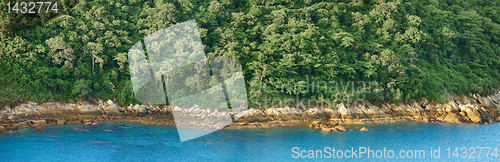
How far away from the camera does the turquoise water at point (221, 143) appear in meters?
19.1

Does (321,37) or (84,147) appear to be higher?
(321,37)

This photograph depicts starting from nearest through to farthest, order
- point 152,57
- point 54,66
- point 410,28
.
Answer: point 54,66, point 152,57, point 410,28

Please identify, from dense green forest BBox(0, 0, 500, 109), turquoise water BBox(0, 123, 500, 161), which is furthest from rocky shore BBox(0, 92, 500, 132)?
turquoise water BBox(0, 123, 500, 161)

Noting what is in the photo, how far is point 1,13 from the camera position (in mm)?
27328

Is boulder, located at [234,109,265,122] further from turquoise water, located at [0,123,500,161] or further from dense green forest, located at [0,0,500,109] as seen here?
turquoise water, located at [0,123,500,161]

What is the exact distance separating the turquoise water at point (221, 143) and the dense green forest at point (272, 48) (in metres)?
5.09

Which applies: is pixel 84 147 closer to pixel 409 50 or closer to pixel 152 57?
pixel 152 57

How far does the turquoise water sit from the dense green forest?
5.09 metres

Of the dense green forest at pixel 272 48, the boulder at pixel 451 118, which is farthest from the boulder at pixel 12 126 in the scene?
the boulder at pixel 451 118

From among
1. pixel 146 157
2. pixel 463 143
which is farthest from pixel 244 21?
pixel 463 143

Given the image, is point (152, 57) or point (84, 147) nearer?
point (84, 147)

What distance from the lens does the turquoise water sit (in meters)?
19.1

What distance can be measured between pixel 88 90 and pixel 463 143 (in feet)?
91.6

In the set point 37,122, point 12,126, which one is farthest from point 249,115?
point 12,126
